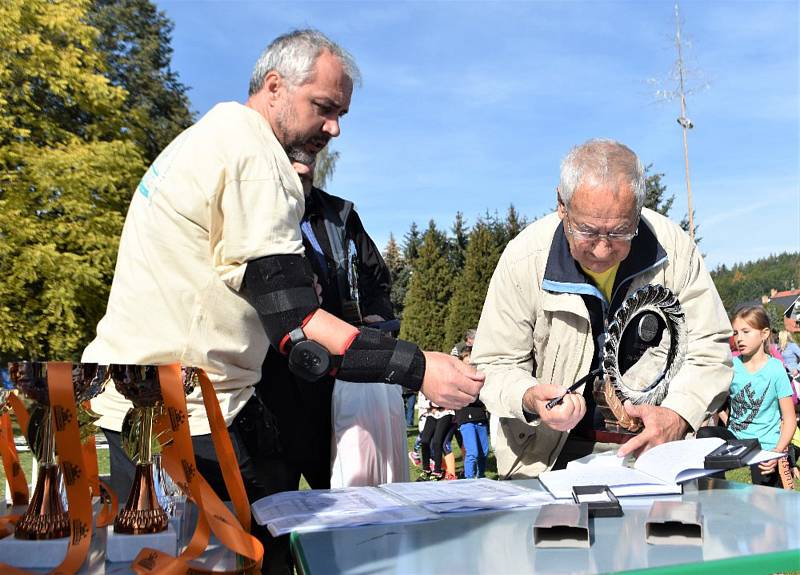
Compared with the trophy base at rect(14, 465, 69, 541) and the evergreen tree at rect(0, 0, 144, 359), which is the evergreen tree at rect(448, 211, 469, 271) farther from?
the trophy base at rect(14, 465, 69, 541)

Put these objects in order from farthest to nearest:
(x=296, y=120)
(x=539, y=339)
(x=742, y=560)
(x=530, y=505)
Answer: (x=539, y=339)
(x=296, y=120)
(x=530, y=505)
(x=742, y=560)

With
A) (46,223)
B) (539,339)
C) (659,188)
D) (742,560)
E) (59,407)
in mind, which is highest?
(659,188)

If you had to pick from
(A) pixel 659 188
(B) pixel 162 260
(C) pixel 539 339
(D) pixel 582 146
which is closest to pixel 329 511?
(B) pixel 162 260

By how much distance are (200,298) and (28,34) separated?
720 inches

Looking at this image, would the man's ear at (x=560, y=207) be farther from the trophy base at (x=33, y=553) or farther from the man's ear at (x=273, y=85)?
the trophy base at (x=33, y=553)

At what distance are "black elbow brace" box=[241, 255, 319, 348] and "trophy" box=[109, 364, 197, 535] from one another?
0.42 metres

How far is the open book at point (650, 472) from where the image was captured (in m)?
1.95

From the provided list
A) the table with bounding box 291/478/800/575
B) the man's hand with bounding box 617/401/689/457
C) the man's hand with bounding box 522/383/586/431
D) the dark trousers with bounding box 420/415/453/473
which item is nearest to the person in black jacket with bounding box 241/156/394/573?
the man's hand with bounding box 522/383/586/431

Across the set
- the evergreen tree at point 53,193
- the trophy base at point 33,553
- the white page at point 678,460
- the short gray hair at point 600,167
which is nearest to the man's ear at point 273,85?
the short gray hair at point 600,167

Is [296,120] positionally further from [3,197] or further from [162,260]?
[3,197]

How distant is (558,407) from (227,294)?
3.17 feet

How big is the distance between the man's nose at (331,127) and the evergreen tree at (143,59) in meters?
25.7

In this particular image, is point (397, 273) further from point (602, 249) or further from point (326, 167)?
point (602, 249)

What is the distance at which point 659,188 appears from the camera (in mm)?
27031
